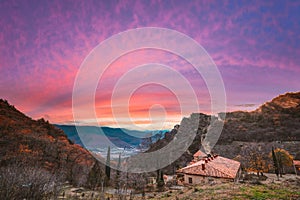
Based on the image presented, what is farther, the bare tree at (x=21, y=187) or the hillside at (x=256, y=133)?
the hillside at (x=256, y=133)

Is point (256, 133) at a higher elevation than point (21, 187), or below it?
higher

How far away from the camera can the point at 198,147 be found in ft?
168

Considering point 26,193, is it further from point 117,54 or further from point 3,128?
point 3,128

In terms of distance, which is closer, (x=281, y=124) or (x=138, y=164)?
(x=138, y=164)

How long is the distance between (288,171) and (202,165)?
17763 mm

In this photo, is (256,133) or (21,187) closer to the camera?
(21,187)

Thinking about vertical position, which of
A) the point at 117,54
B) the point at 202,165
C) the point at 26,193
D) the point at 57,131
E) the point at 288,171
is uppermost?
the point at 117,54

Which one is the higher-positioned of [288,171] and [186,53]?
[186,53]

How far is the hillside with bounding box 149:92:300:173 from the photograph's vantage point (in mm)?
41281

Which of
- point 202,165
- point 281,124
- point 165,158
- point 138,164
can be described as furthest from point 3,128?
point 281,124

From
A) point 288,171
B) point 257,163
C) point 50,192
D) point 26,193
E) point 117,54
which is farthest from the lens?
point 288,171

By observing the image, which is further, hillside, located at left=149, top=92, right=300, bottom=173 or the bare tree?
hillside, located at left=149, top=92, right=300, bottom=173

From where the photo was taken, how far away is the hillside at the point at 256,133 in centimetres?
4128

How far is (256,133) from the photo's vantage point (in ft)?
169
